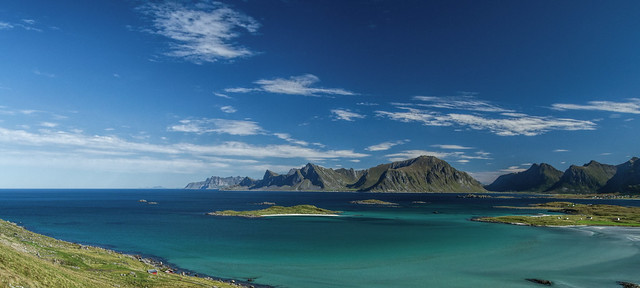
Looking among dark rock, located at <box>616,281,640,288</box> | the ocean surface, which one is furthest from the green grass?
dark rock, located at <box>616,281,640,288</box>

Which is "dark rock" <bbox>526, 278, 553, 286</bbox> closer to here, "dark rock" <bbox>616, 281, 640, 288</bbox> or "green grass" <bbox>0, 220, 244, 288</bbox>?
"dark rock" <bbox>616, 281, 640, 288</bbox>

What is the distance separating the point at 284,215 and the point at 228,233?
6833 cm

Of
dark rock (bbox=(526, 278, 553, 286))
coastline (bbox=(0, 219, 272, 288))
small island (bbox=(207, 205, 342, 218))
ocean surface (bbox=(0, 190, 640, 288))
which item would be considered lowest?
small island (bbox=(207, 205, 342, 218))

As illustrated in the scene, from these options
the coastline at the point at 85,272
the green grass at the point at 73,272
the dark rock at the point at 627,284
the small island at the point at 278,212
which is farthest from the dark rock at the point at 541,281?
the small island at the point at 278,212

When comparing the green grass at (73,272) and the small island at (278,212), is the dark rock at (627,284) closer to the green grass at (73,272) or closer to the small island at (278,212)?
the green grass at (73,272)

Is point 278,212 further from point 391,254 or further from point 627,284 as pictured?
point 627,284

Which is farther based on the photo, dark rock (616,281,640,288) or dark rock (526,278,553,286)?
dark rock (526,278,553,286)

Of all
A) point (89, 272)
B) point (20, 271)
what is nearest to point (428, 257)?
point (89, 272)

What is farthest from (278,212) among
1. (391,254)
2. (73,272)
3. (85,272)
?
(73,272)

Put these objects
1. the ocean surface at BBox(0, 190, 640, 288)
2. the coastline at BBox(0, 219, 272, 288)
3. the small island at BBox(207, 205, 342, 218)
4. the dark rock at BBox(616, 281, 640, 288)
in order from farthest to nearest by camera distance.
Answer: the small island at BBox(207, 205, 342, 218) < the ocean surface at BBox(0, 190, 640, 288) < the dark rock at BBox(616, 281, 640, 288) < the coastline at BBox(0, 219, 272, 288)

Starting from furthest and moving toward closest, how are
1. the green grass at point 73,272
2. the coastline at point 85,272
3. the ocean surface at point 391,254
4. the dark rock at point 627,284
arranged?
1. the ocean surface at point 391,254
2. the dark rock at point 627,284
3. the coastline at point 85,272
4. the green grass at point 73,272

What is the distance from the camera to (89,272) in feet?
132

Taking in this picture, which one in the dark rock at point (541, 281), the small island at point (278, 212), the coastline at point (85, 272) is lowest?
the small island at point (278, 212)

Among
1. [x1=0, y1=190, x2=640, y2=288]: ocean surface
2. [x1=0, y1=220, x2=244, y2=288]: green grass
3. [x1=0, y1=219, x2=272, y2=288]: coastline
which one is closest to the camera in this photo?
[x1=0, y1=220, x2=244, y2=288]: green grass
